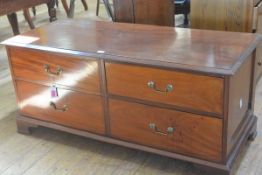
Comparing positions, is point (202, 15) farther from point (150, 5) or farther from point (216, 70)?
point (216, 70)

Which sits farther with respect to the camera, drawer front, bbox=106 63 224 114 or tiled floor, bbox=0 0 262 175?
tiled floor, bbox=0 0 262 175

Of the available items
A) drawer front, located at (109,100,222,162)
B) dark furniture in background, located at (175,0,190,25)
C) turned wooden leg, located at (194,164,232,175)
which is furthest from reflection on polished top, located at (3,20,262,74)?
dark furniture in background, located at (175,0,190,25)

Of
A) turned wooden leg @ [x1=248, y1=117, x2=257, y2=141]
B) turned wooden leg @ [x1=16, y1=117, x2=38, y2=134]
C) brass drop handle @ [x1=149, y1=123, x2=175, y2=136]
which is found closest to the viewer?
brass drop handle @ [x1=149, y1=123, x2=175, y2=136]

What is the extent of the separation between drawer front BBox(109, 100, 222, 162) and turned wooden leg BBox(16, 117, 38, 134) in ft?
1.76

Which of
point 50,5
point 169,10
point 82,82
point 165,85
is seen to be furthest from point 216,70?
point 50,5

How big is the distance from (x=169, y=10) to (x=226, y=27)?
428 millimetres

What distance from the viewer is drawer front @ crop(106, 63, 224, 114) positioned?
1.51 meters

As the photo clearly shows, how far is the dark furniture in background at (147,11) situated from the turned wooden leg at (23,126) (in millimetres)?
989

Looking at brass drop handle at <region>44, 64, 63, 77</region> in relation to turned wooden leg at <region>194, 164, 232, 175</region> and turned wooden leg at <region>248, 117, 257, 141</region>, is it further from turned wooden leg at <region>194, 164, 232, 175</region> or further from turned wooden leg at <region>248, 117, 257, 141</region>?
turned wooden leg at <region>248, 117, 257, 141</region>

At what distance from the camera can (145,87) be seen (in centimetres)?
165

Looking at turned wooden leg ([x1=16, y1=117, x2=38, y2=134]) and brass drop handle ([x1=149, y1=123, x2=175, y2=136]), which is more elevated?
brass drop handle ([x1=149, y1=123, x2=175, y2=136])

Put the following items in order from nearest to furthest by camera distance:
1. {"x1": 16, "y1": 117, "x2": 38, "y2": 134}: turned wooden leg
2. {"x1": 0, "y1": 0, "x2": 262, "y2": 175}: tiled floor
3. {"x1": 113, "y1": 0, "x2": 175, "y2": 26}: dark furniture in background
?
{"x1": 0, "y1": 0, "x2": 262, "y2": 175}: tiled floor
{"x1": 16, "y1": 117, "x2": 38, "y2": 134}: turned wooden leg
{"x1": 113, "y1": 0, "x2": 175, "y2": 26}: dark furniture in background

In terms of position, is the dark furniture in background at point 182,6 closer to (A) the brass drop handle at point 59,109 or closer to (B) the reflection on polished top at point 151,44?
(B) the reflection on polished top at point 151,44

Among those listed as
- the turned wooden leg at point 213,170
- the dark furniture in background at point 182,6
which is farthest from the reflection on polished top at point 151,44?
the dark furniture in background at point 182,6
